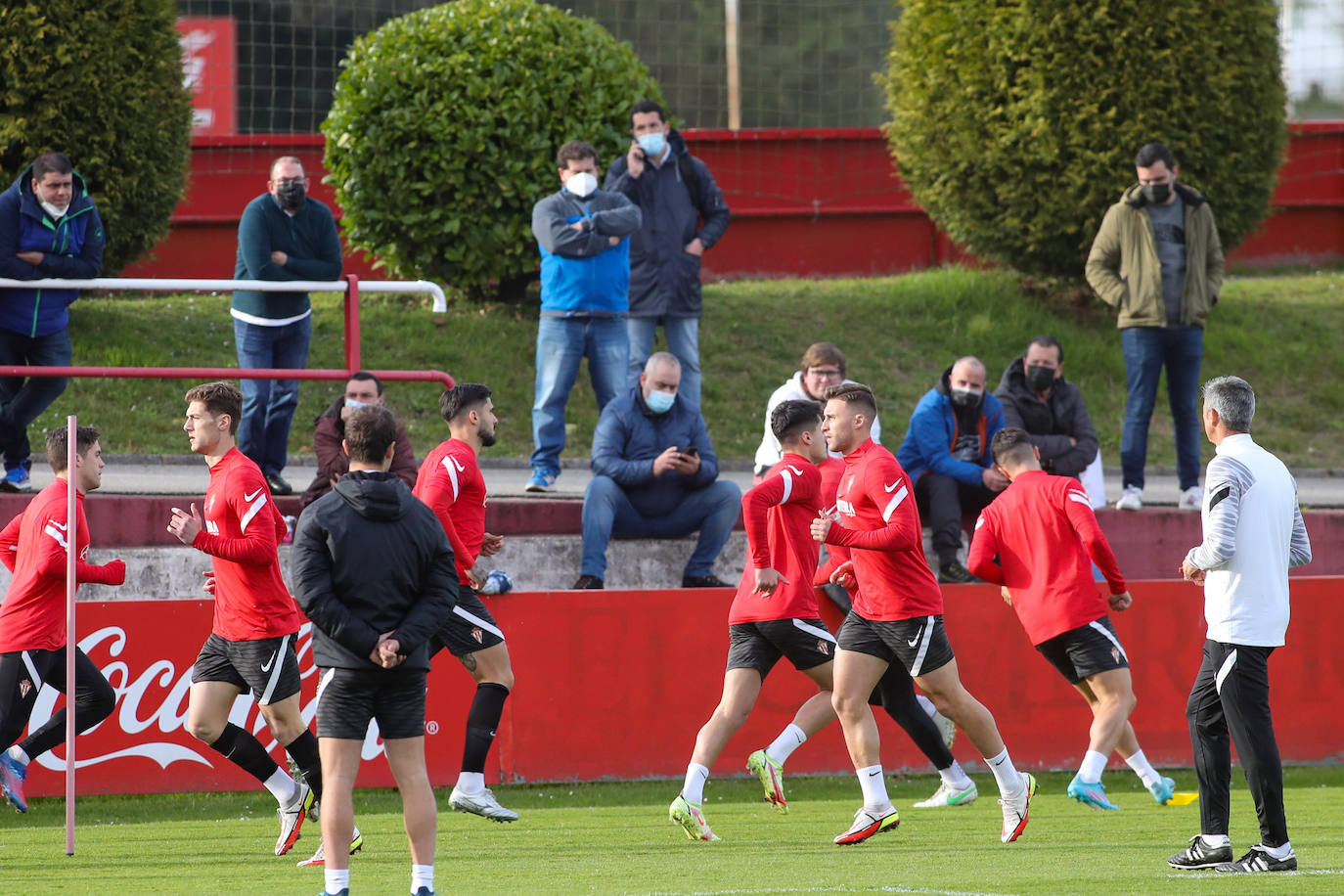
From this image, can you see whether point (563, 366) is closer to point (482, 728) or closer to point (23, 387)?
point (23, 387)

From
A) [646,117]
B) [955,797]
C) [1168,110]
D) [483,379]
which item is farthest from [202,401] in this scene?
[1168,110]

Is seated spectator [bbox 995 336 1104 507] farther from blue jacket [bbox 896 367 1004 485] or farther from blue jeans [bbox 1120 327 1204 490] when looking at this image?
blue jeans [bbox 1120 327 1204 490]

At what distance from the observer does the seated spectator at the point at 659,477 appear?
10.9 m

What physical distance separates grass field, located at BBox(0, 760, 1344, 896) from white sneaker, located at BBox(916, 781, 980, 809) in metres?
0.08

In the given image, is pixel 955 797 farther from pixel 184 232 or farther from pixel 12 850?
pixel 184 232

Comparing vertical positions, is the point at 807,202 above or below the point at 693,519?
above

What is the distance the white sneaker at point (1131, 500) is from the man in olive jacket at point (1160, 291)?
0.02 m

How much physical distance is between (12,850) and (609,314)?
5.49 metres

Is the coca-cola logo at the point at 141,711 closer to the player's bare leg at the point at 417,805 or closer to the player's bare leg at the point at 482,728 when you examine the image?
the player's bare leg at the point at 482,728

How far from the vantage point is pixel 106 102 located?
1483cm

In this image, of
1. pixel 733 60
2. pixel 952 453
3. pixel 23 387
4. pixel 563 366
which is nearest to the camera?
pixel 23 387

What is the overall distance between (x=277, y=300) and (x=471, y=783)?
164 inches

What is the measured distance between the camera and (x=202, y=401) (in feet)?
25.5

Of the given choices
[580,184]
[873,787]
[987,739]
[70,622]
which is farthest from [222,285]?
[987,739]
